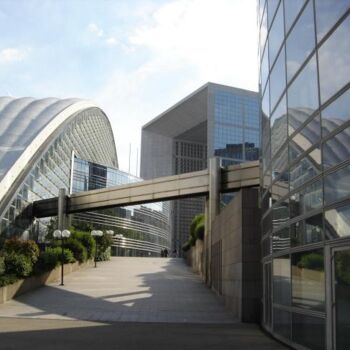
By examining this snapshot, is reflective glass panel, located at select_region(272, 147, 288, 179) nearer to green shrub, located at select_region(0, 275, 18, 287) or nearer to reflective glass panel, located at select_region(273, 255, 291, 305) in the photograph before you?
reflective glass panel, located at select_region(273, 255, 291, 305)

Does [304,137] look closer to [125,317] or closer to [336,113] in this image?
[336,113]

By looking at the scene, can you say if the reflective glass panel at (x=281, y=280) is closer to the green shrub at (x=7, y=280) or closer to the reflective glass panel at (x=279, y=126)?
the reflective glass panel at (x=279, y=126)

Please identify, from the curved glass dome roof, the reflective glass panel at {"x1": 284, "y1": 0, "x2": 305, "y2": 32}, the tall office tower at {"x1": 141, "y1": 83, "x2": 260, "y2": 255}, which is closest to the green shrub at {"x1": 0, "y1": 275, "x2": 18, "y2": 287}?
the reflective glass panel at {"x1": 284, "y1": 0, "x2": 305, "y2": 32}

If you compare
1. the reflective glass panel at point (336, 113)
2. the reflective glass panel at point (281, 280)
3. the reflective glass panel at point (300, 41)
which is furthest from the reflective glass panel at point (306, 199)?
the reflective glass panel at point (300, 41)

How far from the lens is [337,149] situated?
9180 millimetres

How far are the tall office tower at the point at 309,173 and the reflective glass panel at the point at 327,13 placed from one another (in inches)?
0.6

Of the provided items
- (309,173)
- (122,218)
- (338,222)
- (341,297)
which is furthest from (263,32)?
(122,218)

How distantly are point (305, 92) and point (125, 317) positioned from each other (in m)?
11.0

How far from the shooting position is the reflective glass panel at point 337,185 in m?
8.77

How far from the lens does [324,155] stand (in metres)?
9.81

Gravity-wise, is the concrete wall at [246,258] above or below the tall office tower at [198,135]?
below

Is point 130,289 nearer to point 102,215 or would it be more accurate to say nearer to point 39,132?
point 39,132

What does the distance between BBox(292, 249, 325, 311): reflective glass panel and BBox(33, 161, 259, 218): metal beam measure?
22.1 metres

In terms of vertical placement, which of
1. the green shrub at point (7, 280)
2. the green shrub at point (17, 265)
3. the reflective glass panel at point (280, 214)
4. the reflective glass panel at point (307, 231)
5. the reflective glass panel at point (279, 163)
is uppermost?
the reflective glass panel at point (279, 163)
